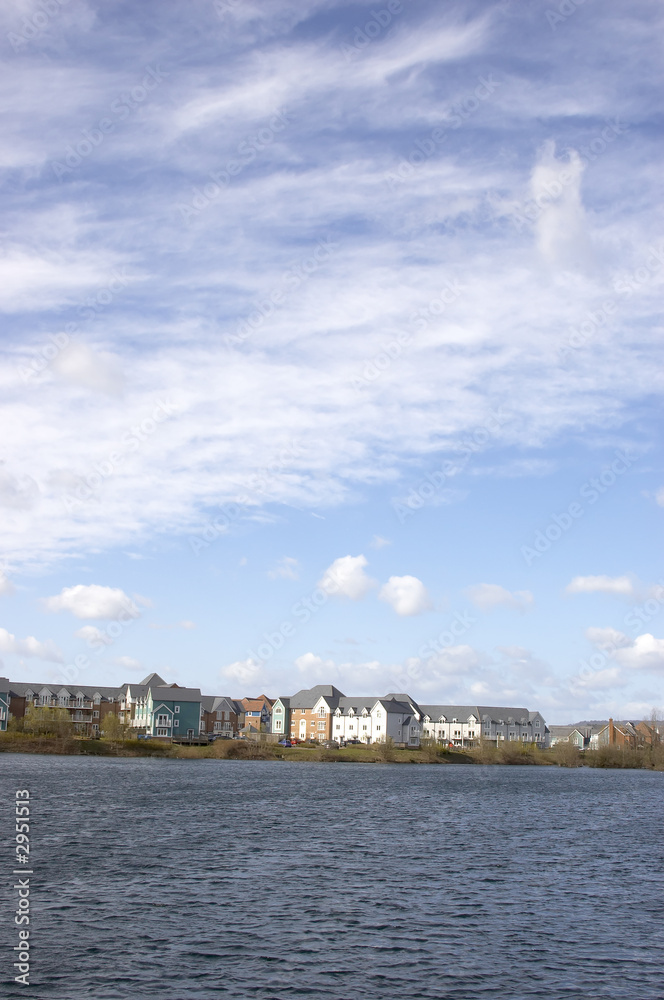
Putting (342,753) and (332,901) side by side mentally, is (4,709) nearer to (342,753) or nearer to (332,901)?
(342,753)

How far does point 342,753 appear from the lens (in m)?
161

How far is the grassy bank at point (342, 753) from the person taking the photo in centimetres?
14512

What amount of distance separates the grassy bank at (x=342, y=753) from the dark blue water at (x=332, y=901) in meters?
76.8

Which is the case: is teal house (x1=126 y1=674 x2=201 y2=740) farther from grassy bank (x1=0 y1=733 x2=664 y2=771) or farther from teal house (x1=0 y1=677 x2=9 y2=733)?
teal house (x1=0 y1=677 x2=9 y2=733)

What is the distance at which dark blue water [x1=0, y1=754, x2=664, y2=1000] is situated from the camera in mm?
25969

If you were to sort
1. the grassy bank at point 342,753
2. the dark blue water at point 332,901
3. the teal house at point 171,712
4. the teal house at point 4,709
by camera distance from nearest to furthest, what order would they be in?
the dark blue water at point 332,901
the grassy bank at point 342,753
the teal house at point 4,709
the teal house at point 171,712

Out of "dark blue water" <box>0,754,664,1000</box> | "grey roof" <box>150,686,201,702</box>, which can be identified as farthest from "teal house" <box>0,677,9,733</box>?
"dark blue water" <box>0,754,664,1000</box>

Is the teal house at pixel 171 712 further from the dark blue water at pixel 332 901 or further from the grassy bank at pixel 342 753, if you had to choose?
the dark blue water at pixel 332 901

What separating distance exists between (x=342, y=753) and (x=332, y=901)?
12922 centimetres

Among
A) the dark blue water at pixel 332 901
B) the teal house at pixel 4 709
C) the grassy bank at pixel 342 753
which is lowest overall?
the grassy bank at pixel 342 753

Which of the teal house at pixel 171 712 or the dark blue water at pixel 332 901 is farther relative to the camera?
the teal house at pixel 171 712

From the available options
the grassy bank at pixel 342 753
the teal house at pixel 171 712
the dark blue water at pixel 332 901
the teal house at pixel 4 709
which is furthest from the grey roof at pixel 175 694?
the dark blue water at pixel 332 901

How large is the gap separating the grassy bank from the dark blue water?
252 feet

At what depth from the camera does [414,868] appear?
4400 cm
